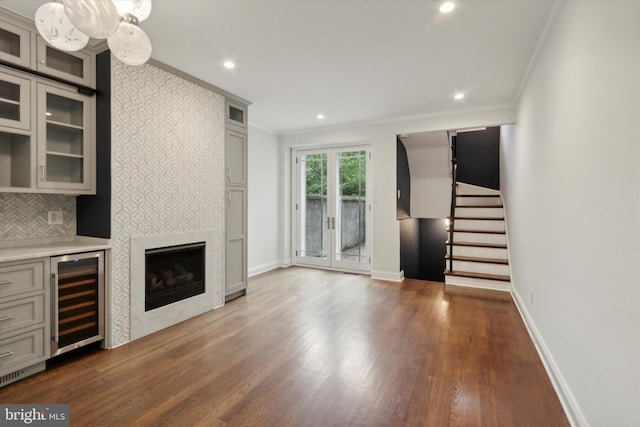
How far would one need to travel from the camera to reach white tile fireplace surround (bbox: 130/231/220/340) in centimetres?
300

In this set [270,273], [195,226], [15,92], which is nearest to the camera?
[15,92]

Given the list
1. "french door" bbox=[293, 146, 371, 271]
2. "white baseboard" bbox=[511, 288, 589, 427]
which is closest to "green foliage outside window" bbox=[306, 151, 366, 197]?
"french door" bbox=[293, 146, 371, 271]

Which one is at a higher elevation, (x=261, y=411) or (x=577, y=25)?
(x=577, y=25)

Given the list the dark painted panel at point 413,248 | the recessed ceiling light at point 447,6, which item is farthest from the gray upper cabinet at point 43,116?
the dark painted panel at point 413,248

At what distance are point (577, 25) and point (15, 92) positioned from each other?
3952mm

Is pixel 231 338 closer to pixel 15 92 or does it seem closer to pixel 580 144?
pixel 15 92

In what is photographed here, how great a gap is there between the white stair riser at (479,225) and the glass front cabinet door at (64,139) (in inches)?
220

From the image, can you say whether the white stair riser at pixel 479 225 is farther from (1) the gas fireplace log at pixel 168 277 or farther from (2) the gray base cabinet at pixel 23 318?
(2) the gray base cabinet at pixel 23 318

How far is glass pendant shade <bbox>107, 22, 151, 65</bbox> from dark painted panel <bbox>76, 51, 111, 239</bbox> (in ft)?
4.73

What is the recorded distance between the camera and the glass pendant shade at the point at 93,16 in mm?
1279

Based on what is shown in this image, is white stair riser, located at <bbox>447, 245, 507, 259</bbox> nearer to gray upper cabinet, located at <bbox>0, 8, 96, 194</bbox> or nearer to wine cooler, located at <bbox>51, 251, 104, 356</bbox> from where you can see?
wine cooler, located at <bbox>51, 251, 104, 356</bbox>

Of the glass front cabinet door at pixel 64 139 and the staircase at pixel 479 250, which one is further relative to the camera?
the staircase at pixel 479 250

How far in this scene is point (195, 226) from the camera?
3.63m

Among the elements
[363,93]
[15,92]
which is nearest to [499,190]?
[363,93]
